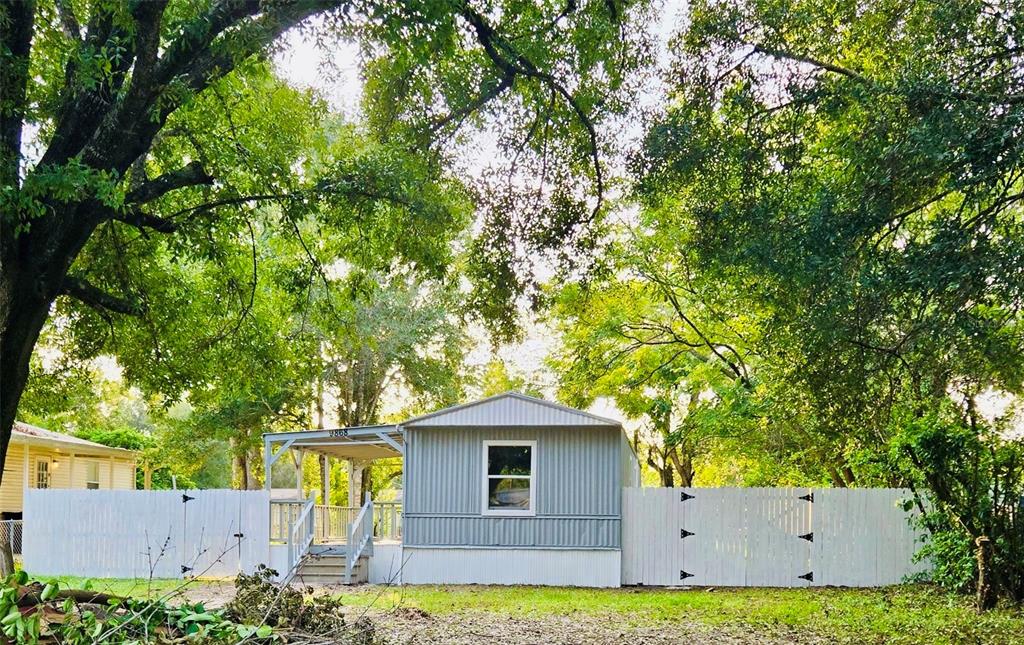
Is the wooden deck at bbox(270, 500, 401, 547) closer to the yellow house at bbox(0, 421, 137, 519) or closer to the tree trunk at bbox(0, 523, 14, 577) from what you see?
the yellow house at bbox(0, 421, 137, 519)

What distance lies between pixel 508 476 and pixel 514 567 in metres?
1.47

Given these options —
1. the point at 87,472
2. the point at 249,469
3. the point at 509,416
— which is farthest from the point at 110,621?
the point at 249,469

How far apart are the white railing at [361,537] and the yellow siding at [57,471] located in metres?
9.65

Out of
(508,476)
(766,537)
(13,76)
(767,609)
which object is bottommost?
(767,609)

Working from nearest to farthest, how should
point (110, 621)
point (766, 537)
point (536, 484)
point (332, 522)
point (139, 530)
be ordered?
point (110, 621) < point (766, 537) < point (536, 484) < point (139, 530) < point (332, 522)

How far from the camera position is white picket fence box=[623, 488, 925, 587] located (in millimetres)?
14875

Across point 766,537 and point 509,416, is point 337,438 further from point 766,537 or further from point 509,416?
point 766,537

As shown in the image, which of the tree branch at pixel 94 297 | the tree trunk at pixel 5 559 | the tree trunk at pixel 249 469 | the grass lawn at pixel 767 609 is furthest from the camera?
the tree trunk at pixel 249 469

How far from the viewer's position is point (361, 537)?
16.0 m

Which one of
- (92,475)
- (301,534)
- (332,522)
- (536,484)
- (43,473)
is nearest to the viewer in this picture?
(536,484)

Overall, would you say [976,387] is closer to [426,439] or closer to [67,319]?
[426,439]

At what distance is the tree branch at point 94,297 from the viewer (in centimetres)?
998

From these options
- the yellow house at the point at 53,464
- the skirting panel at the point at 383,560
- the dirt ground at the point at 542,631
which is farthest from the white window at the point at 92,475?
the dirt ground at the point at 542,631

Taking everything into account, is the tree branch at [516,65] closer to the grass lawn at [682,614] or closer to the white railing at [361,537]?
the grass lawn at [682,614]
